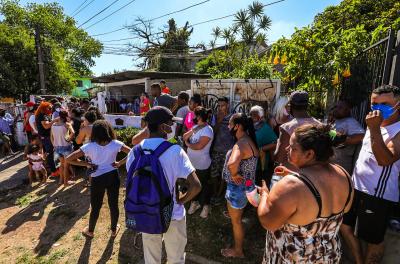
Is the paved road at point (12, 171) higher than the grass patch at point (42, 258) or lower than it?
lower

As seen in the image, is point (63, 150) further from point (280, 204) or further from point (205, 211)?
point (280, 204)

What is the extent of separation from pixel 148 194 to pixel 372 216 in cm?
221

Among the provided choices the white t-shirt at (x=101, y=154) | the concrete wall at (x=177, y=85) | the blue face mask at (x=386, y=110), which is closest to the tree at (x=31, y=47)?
the concrete wall at (x=177, y=85)

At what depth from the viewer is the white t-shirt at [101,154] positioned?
3.78 meters

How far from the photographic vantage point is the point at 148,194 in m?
2.30

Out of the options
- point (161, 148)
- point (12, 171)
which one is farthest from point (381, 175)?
point (12, 171)

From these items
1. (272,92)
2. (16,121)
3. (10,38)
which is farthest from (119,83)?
(272,92)

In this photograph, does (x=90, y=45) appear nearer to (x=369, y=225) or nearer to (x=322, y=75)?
(x=322, y=75)

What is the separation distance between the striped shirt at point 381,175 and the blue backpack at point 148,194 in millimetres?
1975

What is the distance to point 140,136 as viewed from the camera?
3924 mm

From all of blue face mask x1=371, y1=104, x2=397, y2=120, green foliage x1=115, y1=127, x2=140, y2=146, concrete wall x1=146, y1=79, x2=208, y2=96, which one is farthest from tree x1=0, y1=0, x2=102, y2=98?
blue face mask x1=371, y1=104, x2=397, y2=120

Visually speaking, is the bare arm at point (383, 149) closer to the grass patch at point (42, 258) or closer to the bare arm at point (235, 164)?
the bare arm at point (235, 164)

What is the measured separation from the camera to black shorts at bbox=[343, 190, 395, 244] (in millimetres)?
2652

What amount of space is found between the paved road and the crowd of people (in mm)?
3738
